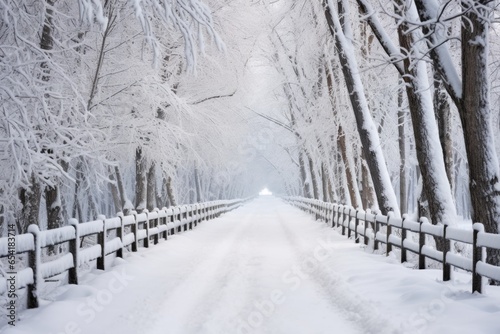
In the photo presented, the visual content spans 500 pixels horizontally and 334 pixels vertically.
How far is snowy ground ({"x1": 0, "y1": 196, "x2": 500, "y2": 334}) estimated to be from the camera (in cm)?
646

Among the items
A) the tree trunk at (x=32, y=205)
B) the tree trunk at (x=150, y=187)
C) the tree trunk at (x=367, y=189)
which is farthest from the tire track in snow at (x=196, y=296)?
the tree trunk at (x=367, y=189)

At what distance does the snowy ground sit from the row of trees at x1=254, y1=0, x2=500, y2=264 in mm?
1906

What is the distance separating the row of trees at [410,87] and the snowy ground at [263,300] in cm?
191

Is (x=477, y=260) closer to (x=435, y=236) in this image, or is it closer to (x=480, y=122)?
(x=480, y=122)

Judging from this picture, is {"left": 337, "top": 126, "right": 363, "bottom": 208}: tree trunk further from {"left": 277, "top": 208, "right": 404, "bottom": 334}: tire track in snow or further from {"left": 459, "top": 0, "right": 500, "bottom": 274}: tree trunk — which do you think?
{"left": 459, "top": 0, "right": 500, "bottom": 274}: tree trunk

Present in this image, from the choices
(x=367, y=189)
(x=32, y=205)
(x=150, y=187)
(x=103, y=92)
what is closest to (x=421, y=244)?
(x=32, y=205)

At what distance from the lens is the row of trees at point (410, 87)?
8250mm

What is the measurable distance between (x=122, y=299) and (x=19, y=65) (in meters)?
3.84

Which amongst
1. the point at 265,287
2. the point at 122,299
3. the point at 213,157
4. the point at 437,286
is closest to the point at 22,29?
the point at 122,299

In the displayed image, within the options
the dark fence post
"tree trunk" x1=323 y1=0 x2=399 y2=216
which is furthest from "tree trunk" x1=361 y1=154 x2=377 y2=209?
the dark fence post

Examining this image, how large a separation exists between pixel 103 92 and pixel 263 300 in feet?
36.2

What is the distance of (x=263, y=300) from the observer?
8.18 m

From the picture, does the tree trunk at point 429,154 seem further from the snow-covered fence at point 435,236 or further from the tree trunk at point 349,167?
the tree trunk at point 349,167

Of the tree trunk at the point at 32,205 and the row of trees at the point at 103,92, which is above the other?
the row of trees at the point at 103,92
